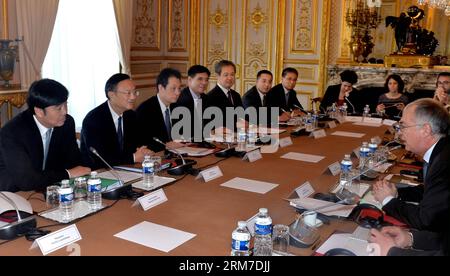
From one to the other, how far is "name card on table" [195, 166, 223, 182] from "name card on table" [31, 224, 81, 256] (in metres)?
0.87

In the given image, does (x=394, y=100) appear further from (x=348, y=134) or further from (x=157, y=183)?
(x=157, y=183)

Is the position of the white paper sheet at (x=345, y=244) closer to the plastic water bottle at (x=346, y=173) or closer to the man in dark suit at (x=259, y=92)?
the plastic water bottle at (x=346, y=173)

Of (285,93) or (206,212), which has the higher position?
(285,93)

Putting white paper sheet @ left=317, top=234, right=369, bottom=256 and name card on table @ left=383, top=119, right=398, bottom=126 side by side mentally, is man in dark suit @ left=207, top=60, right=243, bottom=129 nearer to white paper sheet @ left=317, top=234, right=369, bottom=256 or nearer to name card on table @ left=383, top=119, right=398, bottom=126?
name card on table @ left=383, top=119, right=398, bottom=126

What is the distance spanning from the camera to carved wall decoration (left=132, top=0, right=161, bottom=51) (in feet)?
21.9

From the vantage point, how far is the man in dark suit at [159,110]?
3150mm

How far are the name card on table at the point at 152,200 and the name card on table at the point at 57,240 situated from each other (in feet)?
1.13

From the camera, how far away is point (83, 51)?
5.60 m

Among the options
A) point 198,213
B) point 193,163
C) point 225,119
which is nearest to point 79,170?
point 193,163

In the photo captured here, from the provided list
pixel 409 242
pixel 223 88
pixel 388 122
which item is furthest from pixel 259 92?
pixel 409 242

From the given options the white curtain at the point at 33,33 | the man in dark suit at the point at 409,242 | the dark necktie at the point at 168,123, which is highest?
the white curtain at the point at 33,33

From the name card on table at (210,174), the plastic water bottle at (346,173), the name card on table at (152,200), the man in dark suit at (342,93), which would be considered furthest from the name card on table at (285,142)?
the man in dark suit at (342,93)

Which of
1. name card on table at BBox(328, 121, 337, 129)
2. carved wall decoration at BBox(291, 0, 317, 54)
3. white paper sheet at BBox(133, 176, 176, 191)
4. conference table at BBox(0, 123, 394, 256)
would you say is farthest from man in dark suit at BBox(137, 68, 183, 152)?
carved wall decoration at BBox(291, 0, 317, 54)

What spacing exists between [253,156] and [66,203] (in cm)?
134
